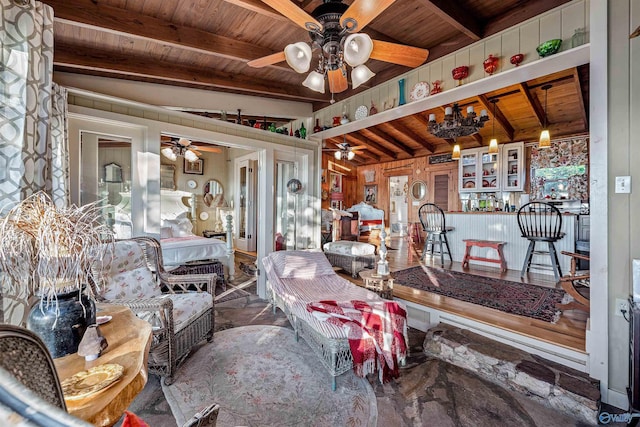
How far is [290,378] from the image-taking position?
2168mm

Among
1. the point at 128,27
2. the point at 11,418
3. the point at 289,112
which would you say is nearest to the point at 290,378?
the point at 11,418

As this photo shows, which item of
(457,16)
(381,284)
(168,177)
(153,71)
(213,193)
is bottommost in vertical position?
(381,284)

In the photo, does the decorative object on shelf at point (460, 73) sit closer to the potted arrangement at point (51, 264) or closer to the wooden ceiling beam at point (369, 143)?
A: the potted arrangement at point (51, 264)

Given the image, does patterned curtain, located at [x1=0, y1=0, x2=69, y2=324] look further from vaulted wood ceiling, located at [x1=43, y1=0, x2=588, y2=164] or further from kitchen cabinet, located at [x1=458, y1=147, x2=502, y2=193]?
kitchen cabinet, located at [x1=458, y1=147, x2=502, y2=193]

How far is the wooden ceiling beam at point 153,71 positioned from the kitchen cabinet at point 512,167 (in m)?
5.40

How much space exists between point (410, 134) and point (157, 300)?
710 cm

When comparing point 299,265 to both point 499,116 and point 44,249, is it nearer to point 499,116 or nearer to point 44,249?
point 44,249

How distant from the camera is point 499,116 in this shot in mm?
5891

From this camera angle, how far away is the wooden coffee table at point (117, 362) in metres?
0.82

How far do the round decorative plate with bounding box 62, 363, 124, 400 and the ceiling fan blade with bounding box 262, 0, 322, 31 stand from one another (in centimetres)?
191

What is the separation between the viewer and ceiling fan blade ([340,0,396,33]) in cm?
163

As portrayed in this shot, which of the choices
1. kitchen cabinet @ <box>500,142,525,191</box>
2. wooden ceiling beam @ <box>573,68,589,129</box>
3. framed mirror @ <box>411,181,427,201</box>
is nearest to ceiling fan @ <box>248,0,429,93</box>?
wooden ceiling beam @ <box>573,68,589,129</box>

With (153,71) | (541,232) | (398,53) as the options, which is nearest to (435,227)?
(541,232)

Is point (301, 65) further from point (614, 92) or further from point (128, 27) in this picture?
point (614, 92)
